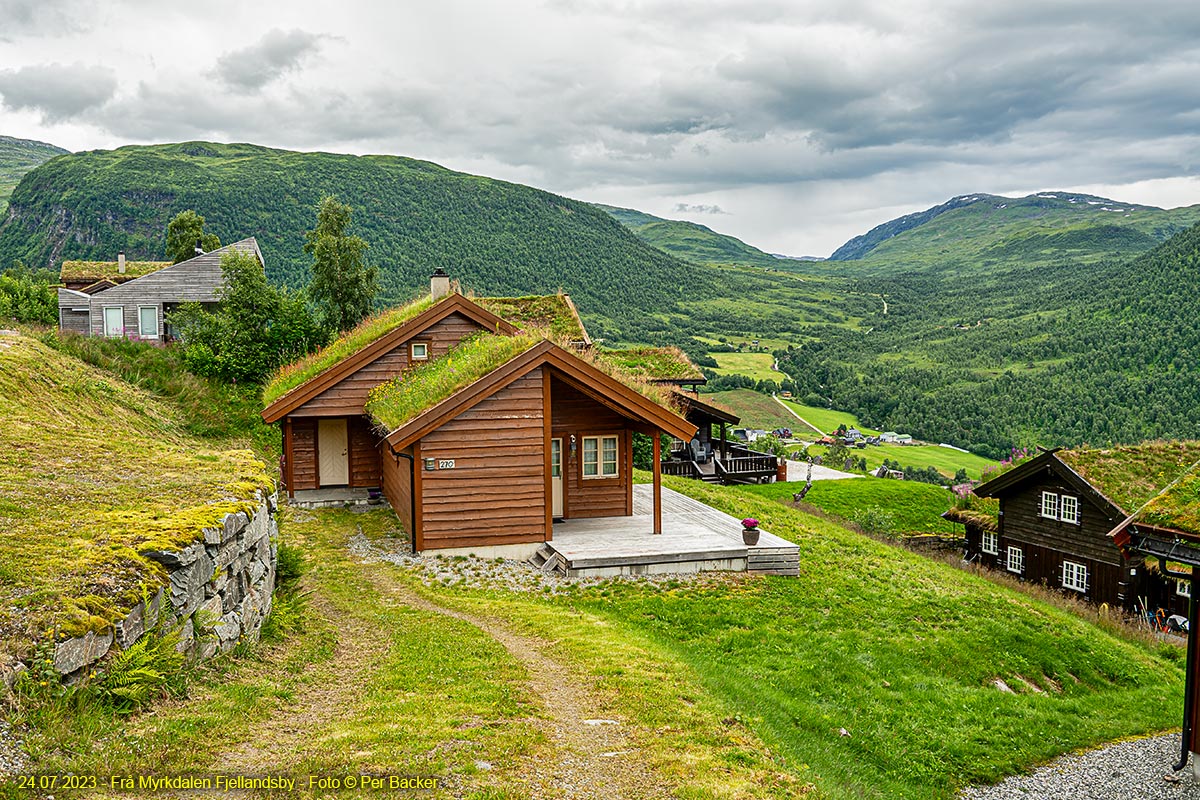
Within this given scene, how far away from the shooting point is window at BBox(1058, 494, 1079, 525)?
26.4 meters

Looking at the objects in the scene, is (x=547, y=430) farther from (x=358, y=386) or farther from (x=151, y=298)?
(x=151, y=298)

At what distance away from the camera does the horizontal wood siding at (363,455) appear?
23891mm

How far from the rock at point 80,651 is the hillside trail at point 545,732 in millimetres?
1218

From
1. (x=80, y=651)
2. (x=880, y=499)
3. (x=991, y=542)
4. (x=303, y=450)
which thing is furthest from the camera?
(x=880, y=499)

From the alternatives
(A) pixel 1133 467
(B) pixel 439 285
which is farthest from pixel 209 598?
(A) pixel 1133 467

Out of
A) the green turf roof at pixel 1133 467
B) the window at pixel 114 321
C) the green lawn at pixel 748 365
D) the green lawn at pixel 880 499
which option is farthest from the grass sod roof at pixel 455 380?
Answer: the green lawn at pixel 748 365

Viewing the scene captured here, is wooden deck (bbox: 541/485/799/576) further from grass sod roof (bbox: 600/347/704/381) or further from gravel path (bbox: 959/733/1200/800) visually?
grass sod roof (bbox: 600/347/704/381)

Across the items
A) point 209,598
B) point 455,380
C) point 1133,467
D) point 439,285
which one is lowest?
point 1133,467

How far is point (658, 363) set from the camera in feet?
124

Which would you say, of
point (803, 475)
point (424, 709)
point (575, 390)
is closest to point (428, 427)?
point (575, 390)

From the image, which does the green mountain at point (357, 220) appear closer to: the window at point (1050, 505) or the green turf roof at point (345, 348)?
the green turf roof at point (345, 348)

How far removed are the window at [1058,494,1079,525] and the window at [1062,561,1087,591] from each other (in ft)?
4.60

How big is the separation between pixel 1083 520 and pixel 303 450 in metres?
23.7

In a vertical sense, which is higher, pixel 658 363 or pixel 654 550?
pixel 658 363
